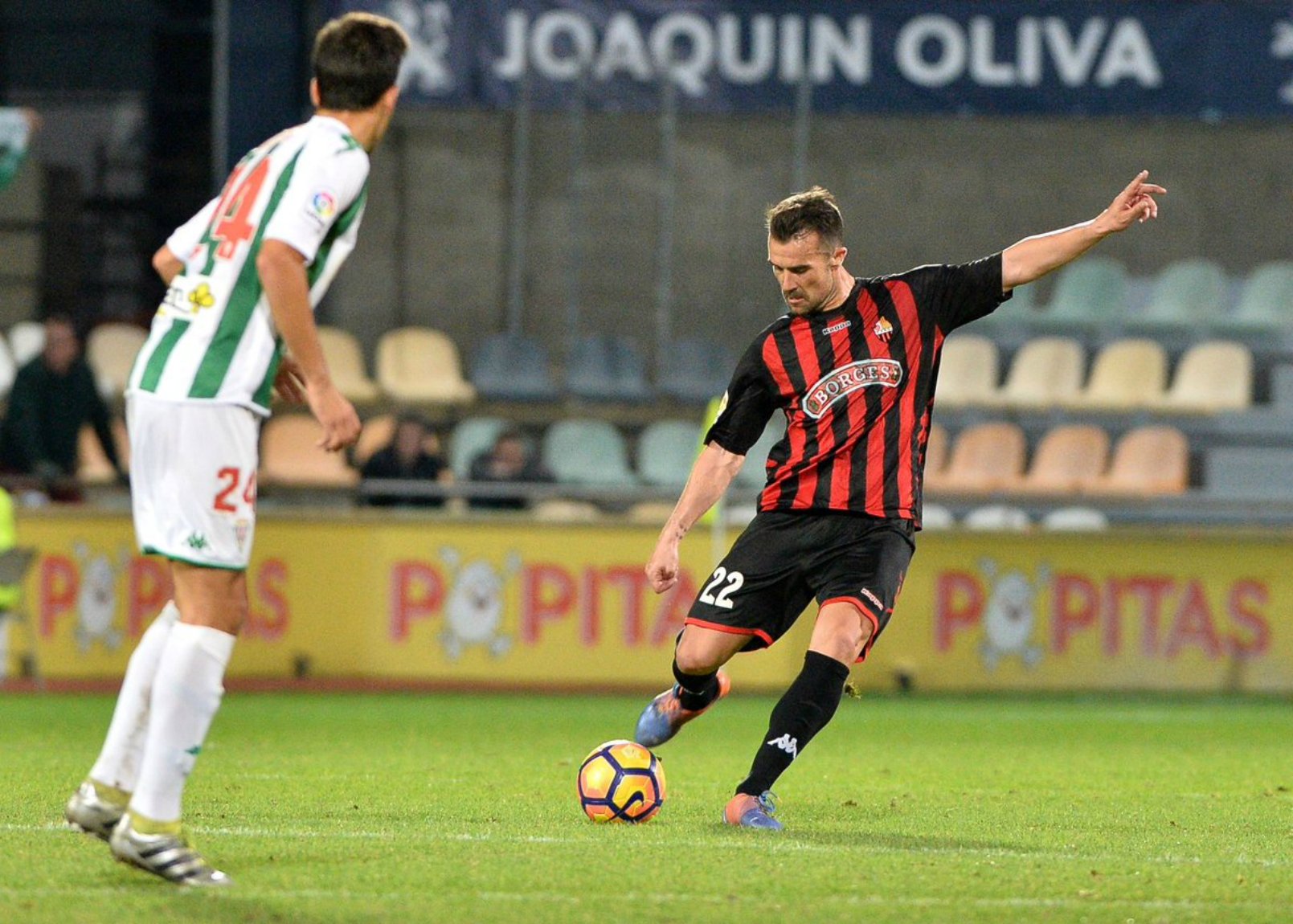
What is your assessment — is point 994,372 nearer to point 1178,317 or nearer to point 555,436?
point 1178,317

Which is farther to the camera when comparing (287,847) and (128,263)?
(128,263)

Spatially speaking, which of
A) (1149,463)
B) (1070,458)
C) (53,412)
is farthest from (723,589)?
(1149,463)

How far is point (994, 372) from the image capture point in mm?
16469

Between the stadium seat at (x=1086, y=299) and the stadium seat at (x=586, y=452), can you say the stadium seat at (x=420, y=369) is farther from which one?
the stadium seat at (x=1086, y=299)

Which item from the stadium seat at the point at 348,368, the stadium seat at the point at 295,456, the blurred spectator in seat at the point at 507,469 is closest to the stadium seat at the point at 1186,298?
the blurred spectator in seat at the point at 507,469

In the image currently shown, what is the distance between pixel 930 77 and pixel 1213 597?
5033mm

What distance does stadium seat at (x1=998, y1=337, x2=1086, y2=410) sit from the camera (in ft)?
53.0

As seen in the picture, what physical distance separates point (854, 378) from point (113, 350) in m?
11.4

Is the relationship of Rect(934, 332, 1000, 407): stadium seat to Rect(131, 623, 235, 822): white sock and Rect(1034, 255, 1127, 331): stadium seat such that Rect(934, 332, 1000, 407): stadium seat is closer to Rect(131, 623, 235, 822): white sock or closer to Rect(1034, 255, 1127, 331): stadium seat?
Rect(1034, 255, 1127, 331): stadium seat

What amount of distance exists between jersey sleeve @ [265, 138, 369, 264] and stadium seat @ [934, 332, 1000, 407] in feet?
39.8

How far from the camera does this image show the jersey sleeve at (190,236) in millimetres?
4445

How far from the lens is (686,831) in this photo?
215 inches

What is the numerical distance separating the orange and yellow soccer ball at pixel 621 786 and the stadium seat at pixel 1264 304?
12.2m

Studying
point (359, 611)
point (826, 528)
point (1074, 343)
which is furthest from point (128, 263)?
point (826, 528)
